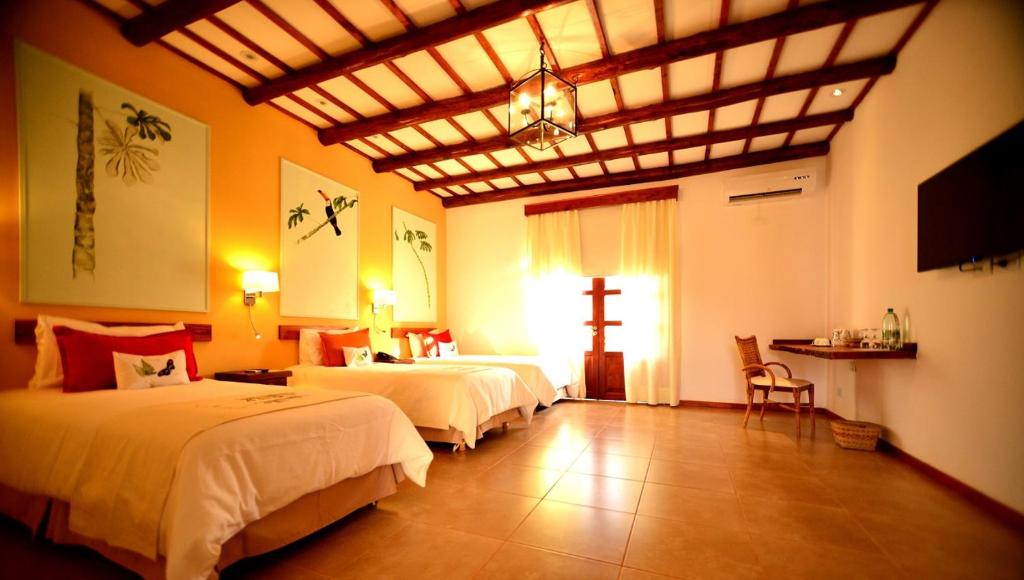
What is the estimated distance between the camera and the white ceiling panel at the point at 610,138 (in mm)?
5027

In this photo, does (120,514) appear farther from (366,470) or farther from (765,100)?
(765,100)

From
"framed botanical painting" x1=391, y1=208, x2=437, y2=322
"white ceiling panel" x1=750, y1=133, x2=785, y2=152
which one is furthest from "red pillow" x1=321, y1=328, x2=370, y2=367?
"white ceiling panel" x1=750, y1=133, x2=785, y2=152

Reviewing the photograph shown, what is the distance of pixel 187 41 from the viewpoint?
3.46 m

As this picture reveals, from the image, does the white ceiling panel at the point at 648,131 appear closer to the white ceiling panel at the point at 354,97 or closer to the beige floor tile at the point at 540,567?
the white ceiling panel at the point at 354,97

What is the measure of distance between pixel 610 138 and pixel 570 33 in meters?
2.02

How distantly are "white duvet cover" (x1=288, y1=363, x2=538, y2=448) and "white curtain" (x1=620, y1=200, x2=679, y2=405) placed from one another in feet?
7.88

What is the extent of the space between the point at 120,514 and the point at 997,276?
4.40 m

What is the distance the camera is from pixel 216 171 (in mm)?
3902

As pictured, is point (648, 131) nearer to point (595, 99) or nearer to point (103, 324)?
point (595, 99)

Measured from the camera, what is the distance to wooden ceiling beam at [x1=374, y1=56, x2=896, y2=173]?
12.0ft

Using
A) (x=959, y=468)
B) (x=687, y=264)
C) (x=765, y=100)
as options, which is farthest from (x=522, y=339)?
(x=959, y=468)

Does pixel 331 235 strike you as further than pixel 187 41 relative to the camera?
Yes

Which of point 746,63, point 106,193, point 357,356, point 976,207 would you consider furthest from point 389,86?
point 976,207

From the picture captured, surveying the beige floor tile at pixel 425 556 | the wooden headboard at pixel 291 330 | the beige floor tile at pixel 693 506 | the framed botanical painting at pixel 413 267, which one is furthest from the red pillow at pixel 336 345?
the beige floor tile at pixel 693 506
